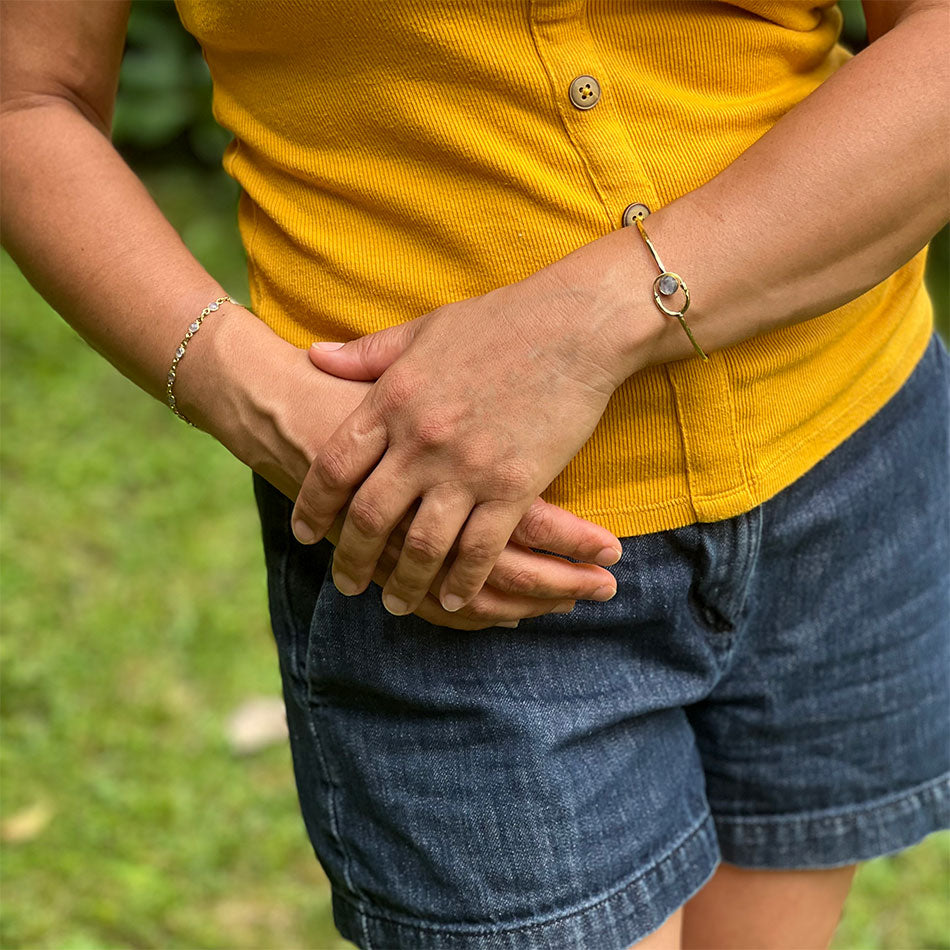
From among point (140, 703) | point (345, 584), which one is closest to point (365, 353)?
point (345, 584)

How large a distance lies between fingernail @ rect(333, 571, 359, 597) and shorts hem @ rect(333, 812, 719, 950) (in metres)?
0.32

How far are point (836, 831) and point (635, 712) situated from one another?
364 millimetres

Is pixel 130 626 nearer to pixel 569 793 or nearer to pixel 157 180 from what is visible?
pixel 569 793

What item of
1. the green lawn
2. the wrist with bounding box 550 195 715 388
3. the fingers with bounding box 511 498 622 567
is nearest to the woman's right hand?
the fingers with bounding box 511 498 622 567

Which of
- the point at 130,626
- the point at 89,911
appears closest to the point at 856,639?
the point at 89,911

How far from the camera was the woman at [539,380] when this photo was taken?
99cm

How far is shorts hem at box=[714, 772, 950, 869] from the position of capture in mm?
1363

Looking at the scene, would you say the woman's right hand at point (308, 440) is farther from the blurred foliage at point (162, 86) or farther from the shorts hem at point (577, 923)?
the blurred foliage at point (162, 86)

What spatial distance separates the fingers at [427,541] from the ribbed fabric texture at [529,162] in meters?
0.12

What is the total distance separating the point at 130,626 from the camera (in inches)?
115

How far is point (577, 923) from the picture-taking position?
3.70 feet

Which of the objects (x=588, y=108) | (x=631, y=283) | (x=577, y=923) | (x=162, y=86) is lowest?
(x=162, y=86)

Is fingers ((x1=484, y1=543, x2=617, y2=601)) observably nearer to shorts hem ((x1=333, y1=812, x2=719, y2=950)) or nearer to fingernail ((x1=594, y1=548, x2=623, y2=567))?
fingernail ((x1=594, y1=548, x2=623, y2=567))

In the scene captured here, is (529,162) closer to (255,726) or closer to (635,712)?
(635,712)
